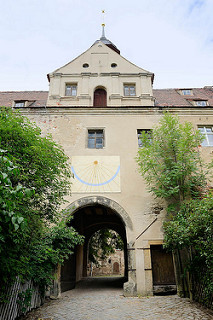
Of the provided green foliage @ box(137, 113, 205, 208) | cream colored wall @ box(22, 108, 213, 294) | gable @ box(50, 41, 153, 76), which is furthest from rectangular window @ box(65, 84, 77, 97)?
green foliage @ box(137, 113, 205, 208)

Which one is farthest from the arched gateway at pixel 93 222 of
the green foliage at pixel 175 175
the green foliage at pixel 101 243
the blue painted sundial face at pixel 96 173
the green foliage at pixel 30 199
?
the green foliage at pixel 101 243

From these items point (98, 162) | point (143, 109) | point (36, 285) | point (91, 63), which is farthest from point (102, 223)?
point (91, 63)

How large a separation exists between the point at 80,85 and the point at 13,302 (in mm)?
10269

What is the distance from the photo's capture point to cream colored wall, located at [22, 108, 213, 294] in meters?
8.55

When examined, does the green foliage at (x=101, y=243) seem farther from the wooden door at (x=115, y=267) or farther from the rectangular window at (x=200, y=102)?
the rectangular window at (x=200, y=102)

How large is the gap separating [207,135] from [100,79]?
247 inches

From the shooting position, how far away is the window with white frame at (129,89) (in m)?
12.3

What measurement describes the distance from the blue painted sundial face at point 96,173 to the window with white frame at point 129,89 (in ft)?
13.7

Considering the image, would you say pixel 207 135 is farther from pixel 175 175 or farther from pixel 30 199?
pixel 30 199

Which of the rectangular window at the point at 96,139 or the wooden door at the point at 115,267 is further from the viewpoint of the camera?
the wooden door at the point at 115,267

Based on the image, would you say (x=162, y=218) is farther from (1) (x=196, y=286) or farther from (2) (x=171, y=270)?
(1) (x=196, y=286)

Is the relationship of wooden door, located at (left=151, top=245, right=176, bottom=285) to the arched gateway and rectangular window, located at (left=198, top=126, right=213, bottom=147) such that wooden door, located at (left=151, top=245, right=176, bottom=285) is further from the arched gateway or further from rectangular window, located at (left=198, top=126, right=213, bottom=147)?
rectangular window, located at (left=198, top=126, right=213, bottom=147)

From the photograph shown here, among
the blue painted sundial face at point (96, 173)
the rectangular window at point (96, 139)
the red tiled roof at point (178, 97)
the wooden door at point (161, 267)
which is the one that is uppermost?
the red tiled roof at point (178, 97)

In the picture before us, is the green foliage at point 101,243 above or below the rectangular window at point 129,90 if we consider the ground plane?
below
